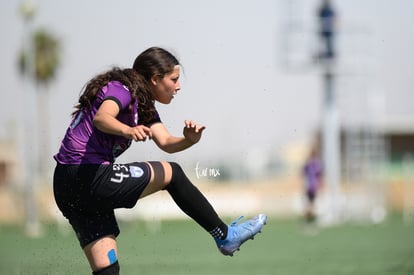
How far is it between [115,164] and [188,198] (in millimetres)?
478

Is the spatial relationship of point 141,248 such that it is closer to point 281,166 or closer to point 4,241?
point 4,241

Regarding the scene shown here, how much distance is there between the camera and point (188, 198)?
5.73 m

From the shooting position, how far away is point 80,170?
5547 mm

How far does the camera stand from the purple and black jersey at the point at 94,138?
18.0 ft

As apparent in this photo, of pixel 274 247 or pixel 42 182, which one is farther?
pixel 42 182

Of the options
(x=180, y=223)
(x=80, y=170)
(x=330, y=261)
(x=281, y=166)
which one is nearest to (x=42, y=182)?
(x=180, y=223)

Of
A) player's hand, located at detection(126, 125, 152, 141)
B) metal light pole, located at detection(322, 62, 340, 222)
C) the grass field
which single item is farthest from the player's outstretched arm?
metal light pole, located at detection(322, 62, 340, 222)

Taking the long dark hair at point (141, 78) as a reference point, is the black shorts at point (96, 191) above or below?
below

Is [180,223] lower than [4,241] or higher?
lower

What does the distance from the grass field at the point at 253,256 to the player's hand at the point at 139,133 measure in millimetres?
2865

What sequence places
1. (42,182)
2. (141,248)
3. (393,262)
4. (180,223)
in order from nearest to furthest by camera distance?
(393,262), (141,248), (180,223), (42,182)

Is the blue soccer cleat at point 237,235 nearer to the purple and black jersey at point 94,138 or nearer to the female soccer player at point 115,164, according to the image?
the female soccer player at point 115,164

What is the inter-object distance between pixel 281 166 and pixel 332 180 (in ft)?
43.2

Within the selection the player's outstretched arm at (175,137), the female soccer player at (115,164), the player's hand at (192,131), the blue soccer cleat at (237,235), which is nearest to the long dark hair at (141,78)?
the female soccer player at (115,164)
